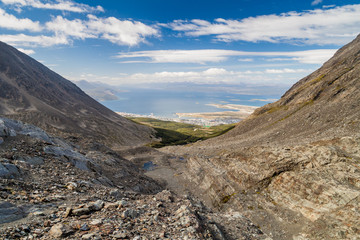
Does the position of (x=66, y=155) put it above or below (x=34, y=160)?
below

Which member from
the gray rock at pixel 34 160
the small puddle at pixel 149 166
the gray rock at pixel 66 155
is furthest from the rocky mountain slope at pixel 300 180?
the gray rock at pixel 34 160

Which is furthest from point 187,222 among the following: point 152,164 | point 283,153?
point 152,164

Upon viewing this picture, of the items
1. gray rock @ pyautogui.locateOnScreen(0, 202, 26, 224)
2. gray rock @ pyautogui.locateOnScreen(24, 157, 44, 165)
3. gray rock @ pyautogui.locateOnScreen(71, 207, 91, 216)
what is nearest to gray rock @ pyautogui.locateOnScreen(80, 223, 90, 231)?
gray rock @ pyautogui.locateOnScreen(71, 207, 91, 216)

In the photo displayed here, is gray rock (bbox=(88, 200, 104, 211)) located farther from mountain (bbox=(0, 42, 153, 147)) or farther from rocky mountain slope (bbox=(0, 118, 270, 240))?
mountain (bbox=(0, 42, 153, 147))

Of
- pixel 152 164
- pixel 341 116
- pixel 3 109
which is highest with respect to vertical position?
pixel 3 109

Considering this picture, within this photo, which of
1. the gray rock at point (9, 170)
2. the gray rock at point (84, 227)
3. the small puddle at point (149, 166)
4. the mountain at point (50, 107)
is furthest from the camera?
the mountain at point (50, 107)

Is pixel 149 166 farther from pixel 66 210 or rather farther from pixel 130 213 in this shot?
pixel 66 210

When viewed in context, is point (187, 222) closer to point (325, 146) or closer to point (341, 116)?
point (325, 146)

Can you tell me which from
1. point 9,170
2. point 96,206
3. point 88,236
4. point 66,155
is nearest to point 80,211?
→ point 96,206

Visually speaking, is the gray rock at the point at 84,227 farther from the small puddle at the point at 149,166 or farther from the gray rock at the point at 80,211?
the small puddle at the point at 149,166
